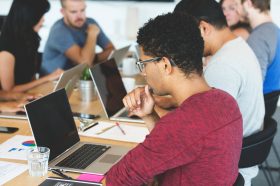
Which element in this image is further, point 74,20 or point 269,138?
point 74,20

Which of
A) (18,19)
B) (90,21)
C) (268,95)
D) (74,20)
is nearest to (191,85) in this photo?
(268,95)

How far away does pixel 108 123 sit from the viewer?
225cm

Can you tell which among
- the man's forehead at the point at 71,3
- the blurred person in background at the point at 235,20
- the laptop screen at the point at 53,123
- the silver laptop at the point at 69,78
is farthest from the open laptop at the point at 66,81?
the blurred person in background at the point at 235,20

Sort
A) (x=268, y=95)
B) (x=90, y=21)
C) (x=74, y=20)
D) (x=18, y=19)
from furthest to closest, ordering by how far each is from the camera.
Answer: (x=90, y=21)
(x=74, y=20)
(x=18, y=19)
(x=268, y=95)

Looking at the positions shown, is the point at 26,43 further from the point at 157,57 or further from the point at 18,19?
the point at 157,57

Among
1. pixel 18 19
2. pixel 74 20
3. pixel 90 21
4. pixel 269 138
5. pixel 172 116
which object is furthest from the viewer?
pixel 90 21

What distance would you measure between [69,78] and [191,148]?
1365 millimetres

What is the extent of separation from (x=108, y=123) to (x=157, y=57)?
94cm

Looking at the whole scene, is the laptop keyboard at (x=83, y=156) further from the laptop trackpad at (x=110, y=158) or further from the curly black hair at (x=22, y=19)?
the curly black hair at (x=22, y=19)

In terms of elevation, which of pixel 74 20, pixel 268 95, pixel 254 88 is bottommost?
pixel 268 95

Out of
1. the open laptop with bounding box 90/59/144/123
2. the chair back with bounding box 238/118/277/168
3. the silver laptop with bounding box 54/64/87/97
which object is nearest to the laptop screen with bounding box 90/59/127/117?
the open laptop with bounding box 90/59/144/123

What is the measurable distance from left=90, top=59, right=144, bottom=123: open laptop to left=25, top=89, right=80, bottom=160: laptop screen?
452 millimetres

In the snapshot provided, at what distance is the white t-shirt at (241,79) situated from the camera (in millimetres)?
1970

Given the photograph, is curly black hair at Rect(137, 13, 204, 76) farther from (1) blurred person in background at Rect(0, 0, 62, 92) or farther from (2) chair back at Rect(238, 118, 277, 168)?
(1) blurred person in background at Rect(0, 0, 62, 92)
